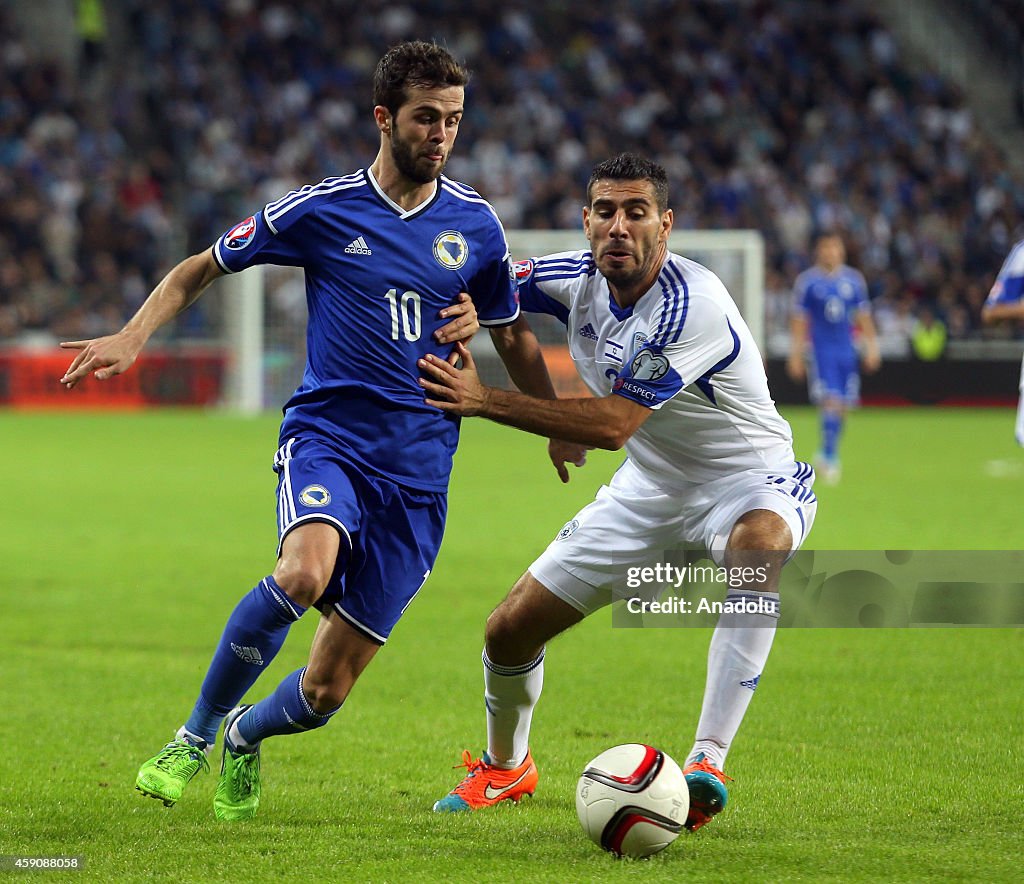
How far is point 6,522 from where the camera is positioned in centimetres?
1222

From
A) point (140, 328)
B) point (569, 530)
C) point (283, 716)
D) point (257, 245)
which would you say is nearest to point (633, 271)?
point (569, 530)

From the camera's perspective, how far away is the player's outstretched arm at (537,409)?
466 cm

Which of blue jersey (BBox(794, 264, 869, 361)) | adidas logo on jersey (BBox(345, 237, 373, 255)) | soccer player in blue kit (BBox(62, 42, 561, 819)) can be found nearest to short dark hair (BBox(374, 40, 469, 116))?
soccer player in blue kit (BBox(62, 42, 561, 819))

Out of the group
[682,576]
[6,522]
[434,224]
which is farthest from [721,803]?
[6,522]

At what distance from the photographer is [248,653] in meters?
4.60

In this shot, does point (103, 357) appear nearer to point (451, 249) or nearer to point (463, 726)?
point (451, 249)

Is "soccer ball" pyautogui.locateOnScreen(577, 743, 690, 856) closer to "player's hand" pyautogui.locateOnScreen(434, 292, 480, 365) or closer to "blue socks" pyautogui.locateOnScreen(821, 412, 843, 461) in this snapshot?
"player's hand" pyautogui.locateOnScreen(434, 292, 480, 365)

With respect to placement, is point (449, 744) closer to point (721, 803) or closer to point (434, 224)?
point (721, 803)

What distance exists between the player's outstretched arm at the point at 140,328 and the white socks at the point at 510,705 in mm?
1528

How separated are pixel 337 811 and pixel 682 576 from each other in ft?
4.72

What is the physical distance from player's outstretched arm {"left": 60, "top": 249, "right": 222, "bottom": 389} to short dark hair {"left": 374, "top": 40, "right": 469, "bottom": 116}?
766 millimetres

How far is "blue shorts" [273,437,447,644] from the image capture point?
182 inches

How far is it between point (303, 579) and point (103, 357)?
903 millimetres

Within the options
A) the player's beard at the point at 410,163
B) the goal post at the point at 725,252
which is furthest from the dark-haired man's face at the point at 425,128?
the goal post at the point at 725,252
